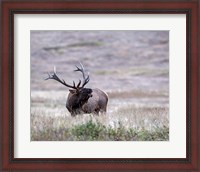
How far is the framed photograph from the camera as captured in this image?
1209 centimetres

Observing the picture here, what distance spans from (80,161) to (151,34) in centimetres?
114

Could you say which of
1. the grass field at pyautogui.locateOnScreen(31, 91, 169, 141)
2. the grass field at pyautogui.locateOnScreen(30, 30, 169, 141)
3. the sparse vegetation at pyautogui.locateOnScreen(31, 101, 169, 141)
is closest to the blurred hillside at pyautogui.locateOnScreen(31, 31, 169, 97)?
the grass field at pyautogui.locateOnScreen(30, 30, 169, 141)

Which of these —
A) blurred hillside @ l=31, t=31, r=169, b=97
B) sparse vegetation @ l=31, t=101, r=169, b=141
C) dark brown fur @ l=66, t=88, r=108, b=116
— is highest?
blurred hillside @ l=31, t=31, r=169, b=97

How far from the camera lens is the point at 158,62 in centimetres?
1215

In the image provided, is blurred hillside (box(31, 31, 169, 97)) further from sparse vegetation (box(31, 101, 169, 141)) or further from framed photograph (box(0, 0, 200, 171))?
sparse vegetation (box(31, 101, 169, 141))

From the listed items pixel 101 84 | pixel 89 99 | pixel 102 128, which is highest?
pixel 101 84

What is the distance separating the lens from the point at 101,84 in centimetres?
1215

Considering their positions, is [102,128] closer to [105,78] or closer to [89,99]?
[89,99]

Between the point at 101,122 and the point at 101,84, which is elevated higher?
the point at 101,84

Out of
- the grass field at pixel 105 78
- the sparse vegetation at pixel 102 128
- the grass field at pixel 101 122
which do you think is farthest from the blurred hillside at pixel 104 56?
the sparse vegetation at pixel 102 128

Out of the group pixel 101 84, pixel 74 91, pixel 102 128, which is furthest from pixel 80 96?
pixel 102 128

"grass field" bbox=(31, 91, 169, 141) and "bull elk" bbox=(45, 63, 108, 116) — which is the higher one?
"bull elk" bbox=(45, 63, 108, 116)

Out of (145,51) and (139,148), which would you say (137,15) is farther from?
(139,148)

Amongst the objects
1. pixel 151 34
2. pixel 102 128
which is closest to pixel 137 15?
pixel 151 34
